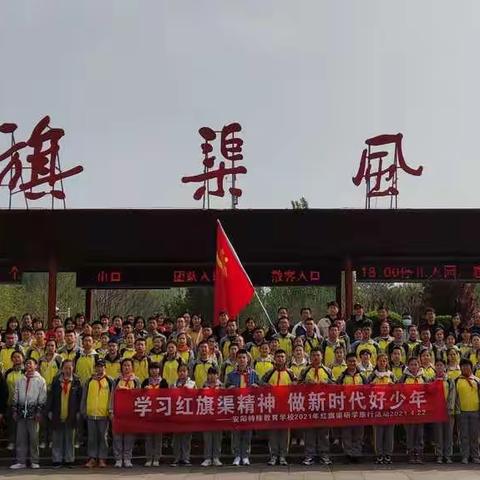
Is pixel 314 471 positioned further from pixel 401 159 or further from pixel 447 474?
pixel 401 159

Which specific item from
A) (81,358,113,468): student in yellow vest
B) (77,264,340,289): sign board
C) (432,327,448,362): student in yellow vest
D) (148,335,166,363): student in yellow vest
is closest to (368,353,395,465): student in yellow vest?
(432,327,448,362): student in yellow vest

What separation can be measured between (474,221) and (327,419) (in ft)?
22.8

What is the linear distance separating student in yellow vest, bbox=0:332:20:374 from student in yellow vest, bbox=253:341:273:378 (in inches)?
155

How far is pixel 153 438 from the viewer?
10.6 meters

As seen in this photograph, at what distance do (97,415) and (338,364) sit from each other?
3.76 metres

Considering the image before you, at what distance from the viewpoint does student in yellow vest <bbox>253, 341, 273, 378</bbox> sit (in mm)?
11273

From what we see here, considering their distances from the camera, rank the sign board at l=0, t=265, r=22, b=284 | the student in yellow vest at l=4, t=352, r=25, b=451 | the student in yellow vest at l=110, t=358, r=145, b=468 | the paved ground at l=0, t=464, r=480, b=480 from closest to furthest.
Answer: the paved ground at l=0, t=464, r=480, b=480
the student in yellow vest at l=110, t=358, r=145, b=468
the student in yellow vest at l=4, t=352, r=25, b=451
the sign board at l=0, t=265, r=22, b=284

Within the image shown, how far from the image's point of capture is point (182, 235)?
51.6 feet

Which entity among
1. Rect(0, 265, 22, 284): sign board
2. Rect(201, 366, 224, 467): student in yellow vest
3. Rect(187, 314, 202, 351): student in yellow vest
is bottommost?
Rect(201, 366, 224, 467): student in yellow vest

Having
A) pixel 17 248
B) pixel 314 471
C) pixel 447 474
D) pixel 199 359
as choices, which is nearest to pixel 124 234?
pixel 17 248

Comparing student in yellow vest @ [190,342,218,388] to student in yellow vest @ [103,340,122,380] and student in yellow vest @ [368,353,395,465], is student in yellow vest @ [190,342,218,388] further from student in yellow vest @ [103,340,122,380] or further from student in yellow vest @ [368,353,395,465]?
student in yellow vest @ [368,353,395,465]

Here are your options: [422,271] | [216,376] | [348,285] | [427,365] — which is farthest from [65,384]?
[422,271]

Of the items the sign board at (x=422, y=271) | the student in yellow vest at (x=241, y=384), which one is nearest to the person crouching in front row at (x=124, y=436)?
the student in yellow vest at (x=241, y=384)

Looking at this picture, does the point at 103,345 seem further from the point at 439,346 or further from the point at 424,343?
the point at 439,346
